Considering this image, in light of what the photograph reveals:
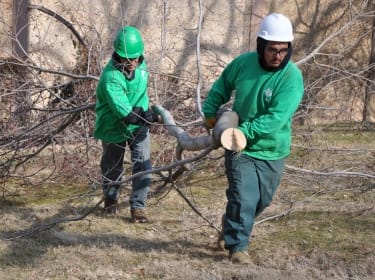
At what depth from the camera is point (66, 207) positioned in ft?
21.7

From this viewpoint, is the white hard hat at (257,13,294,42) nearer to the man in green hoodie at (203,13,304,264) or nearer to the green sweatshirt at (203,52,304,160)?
the man in green hoodie at (203,13,304,264)

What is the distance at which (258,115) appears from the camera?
466cm

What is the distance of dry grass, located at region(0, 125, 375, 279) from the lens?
4.89 meters

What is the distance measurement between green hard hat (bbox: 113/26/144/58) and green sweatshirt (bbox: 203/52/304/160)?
1.10 metres

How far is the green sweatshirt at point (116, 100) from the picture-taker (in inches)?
227

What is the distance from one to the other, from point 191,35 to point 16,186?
4255 mm

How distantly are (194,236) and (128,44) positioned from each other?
1.53 meters

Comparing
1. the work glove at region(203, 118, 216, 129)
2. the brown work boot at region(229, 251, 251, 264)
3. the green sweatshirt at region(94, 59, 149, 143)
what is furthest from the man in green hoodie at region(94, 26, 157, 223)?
the brown work boot at region(229, 251, 251, 264)

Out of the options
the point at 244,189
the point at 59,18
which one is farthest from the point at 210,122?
the point at 59,18

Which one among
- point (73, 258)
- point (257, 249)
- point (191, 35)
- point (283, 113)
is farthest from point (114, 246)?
point (191, 35)

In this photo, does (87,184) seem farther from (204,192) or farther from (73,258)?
(73,258)

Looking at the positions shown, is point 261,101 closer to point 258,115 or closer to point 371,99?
point 258,115

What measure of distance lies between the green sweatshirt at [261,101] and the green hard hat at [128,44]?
1.10m

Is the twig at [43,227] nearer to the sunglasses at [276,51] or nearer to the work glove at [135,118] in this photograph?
the work glove at [135,118]
